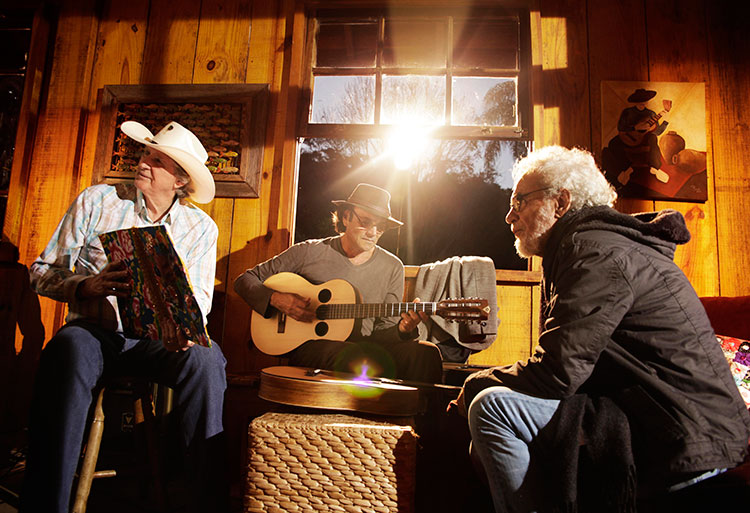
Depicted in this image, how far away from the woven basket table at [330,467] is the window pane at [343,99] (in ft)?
7.21

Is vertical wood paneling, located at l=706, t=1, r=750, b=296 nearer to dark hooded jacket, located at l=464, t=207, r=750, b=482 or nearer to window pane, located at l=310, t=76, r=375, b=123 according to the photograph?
dark hooded jacket, located at l=464, t=207, r=750, b=482

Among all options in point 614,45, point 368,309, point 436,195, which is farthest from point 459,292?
point 436,195

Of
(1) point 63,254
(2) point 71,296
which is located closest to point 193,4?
(1) point 63,254

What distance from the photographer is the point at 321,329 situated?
8.18 feet

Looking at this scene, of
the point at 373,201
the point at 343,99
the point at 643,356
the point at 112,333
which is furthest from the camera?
the point at 343,99

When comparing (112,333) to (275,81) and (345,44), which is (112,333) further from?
(345,44)

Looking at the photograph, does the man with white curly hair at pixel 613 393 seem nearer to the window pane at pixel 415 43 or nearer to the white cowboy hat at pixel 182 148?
the white cowboy hat at pixel 182 148

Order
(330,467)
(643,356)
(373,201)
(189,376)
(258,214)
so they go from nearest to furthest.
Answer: (643,356) < (330,467) < (189,376) < (373,201) < (258,214)

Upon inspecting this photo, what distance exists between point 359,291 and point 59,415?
4.81 ft

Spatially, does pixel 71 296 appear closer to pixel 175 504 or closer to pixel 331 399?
pixel 175 504

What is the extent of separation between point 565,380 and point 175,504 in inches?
Result: 72.7

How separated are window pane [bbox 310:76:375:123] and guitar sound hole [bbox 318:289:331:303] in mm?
1306

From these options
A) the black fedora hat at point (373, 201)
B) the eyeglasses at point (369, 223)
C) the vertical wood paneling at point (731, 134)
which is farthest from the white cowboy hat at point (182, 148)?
the vertical wood paneling at point (731, 134)

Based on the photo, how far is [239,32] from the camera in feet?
10.8
